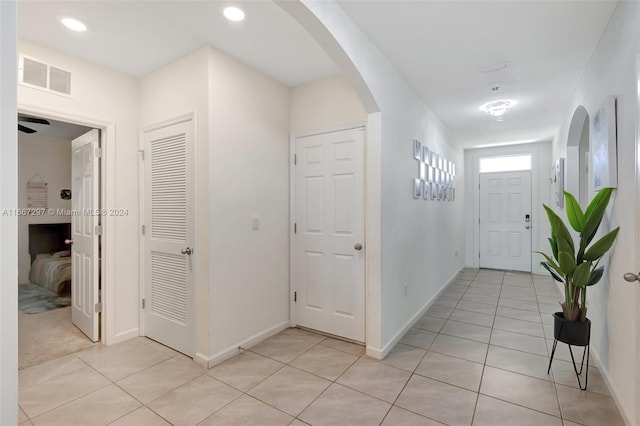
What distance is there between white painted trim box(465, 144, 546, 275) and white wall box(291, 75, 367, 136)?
4.58 meters

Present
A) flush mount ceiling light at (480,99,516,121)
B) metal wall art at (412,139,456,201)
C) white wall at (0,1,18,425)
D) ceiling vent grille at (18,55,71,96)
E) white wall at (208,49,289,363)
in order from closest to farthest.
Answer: white wall at (0,1,18,425) → ceiling vent grille at (18,55,71,96) → white wall at (208,49,289,363) → metal wall art at (412,139,456,201) → flush mount ceiling light at (480,99,516,121)

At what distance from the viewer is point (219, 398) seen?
202 cm

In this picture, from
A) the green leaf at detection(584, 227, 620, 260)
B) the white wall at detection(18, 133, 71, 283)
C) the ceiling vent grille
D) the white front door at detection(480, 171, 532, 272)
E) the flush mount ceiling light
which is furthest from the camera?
the white front door at detection(480, 171, 532, 272)

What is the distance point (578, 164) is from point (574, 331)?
259 centimetres

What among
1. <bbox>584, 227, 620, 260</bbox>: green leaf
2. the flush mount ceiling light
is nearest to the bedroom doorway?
<bbox>584, 227, 620, 260</bbox>: green leaf

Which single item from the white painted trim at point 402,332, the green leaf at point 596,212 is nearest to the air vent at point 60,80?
the white painted trim at point 402,332

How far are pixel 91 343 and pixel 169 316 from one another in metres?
0.82

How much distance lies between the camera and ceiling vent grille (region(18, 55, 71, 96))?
236cm

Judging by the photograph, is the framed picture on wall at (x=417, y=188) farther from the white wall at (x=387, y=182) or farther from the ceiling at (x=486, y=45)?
the ceiling at (x=486, y=45)

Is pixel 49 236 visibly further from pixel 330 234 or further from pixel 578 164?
pixel 578 164

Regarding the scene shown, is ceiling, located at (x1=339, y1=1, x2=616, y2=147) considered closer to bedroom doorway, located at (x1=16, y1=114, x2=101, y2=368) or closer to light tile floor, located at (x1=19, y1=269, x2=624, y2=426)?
light tile floor, located at (x1=19, y1=269, x2=624, y2=426)

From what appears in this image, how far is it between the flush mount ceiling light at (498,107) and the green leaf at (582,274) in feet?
7.60

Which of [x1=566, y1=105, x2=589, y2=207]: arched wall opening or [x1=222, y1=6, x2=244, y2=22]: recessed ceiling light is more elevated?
[x1=222, y1=6, x2=244, y2=22]: recessed ceiling light

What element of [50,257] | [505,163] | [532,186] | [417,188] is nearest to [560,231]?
[417,188]
